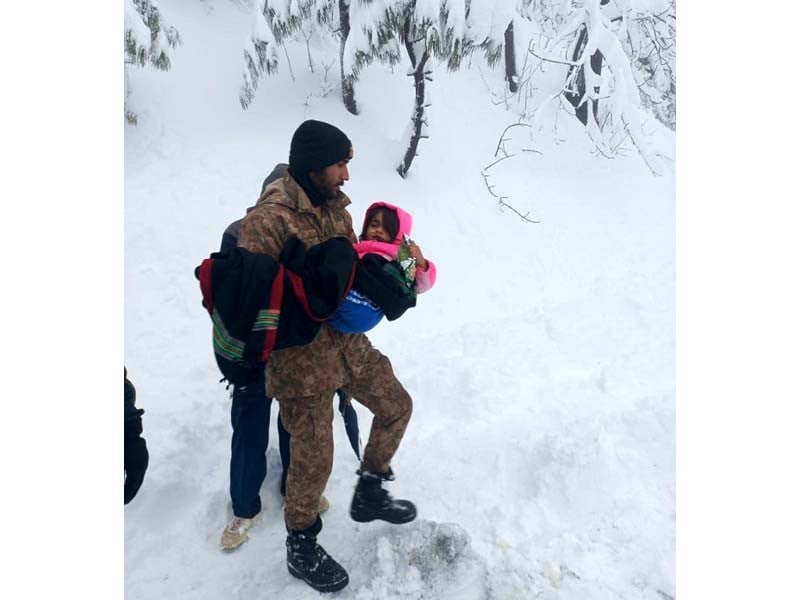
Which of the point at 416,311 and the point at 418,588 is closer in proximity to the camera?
the point at 418,588

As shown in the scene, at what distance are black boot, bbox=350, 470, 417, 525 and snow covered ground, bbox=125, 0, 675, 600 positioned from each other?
134 mm

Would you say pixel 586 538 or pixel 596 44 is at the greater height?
pixel 596 44

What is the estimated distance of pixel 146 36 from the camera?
5379 mm

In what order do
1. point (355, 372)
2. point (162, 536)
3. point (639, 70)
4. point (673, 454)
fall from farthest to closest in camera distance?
point (639, 70) < point (673, 454) < point (162, 536) < point (355, 372)

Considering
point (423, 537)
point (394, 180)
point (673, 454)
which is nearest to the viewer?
point (423, 537)

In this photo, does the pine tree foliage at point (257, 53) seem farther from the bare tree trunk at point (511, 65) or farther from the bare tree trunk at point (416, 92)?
the bare tree trunk at point (511, 65)

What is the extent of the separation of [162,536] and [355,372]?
Result: 1.45 m

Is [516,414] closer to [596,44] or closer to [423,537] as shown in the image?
[423,537]

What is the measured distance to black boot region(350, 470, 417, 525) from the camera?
242cm

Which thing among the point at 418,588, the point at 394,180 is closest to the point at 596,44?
the point at 394,180

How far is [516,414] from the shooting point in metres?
3.47

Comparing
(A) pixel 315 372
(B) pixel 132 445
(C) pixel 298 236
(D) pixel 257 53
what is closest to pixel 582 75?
(D) pixel 257 53

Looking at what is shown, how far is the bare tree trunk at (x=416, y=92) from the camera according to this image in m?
5.89

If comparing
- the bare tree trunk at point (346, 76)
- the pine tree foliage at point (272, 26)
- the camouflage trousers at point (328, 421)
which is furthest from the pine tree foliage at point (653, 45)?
the camouflage trousers at point (328, 421)
